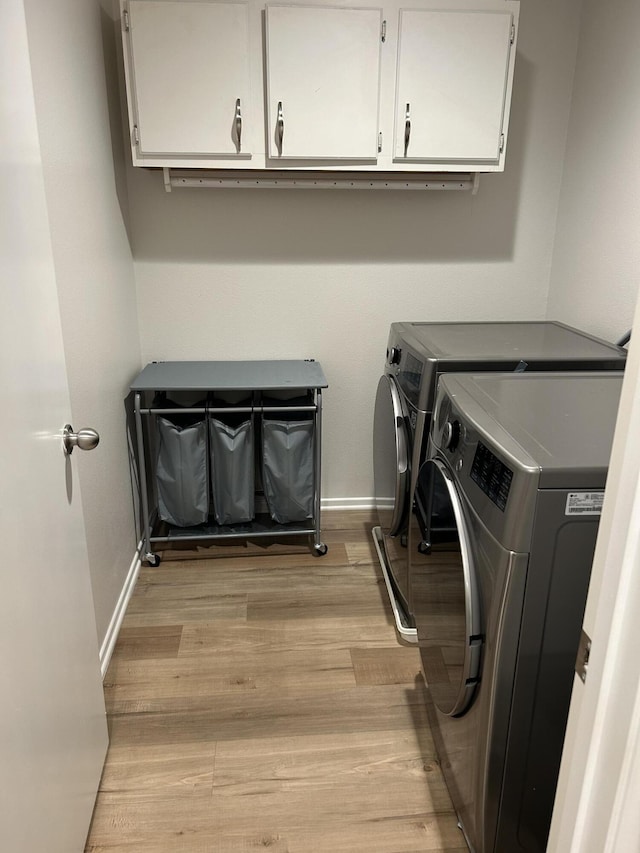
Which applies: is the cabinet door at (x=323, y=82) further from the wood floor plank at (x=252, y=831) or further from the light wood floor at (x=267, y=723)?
the wood floor plank at (x=252, y=831)

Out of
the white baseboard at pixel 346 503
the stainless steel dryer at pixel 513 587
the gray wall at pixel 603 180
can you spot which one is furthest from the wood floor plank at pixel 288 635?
the gray wall at pixel 603 180

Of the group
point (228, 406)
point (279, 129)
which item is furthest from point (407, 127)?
point (228, 406)

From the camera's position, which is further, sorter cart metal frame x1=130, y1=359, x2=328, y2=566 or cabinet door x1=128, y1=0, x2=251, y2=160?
sorter cart metal frame x1=130, y1=359, x2=328, y2=566

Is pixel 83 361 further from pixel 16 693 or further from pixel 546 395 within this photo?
pixel 546 395

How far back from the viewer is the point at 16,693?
98 cm

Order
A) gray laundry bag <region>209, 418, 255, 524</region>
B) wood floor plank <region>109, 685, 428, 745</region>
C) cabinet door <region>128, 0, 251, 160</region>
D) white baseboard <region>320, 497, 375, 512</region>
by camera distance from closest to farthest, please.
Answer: wood floor plank <region>109, 685, 428, 745</region> < cabinet door <region>128, 0, 251, 160</region> < gray laundry bag <region>209, 418, 255, 524</region> < white baseboard <region>320, 497, 375, 512</region>

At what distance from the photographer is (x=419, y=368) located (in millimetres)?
1931

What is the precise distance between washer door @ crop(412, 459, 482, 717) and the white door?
792 millimetres

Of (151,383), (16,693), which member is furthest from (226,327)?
(16,693)

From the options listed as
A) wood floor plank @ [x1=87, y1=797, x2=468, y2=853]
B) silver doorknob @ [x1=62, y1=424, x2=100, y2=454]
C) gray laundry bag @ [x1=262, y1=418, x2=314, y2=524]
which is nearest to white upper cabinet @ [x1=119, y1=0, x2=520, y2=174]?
gray laundry bag @ [x1=262, y1=418, x2=314, y2=524]

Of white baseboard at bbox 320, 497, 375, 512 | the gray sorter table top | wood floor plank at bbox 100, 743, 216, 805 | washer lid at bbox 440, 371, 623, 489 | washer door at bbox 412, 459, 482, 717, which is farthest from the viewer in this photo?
white baseboard at bbox 320, 497, 375, 512

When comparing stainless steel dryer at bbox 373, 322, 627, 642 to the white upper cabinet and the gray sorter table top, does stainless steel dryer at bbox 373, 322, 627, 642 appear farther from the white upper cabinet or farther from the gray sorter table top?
the white upper cabinet

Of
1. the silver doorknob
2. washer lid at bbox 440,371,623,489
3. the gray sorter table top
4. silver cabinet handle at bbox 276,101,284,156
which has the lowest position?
the gray sorter table top

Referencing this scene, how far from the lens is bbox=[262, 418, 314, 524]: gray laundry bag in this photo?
248cm
